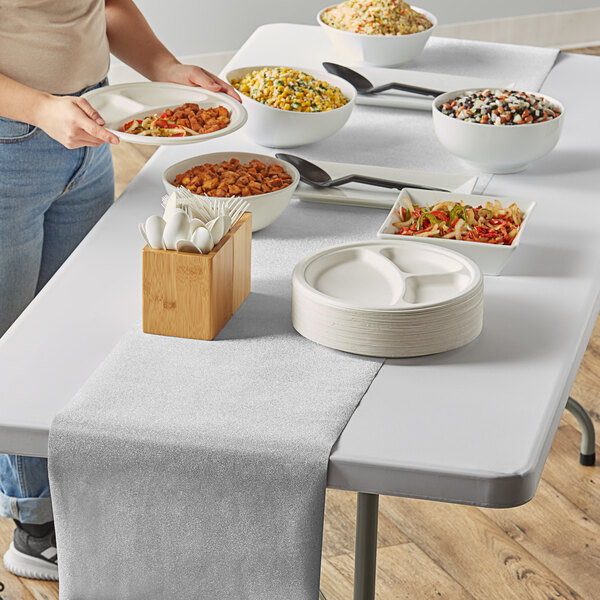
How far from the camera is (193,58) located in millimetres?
4922

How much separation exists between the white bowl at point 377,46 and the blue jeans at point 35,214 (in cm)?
67

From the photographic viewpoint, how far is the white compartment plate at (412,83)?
83.2 inches

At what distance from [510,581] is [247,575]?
105 cm

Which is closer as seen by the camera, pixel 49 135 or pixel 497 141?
pixel 49 135

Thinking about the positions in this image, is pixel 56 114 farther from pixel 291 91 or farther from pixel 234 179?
pixel 291 91

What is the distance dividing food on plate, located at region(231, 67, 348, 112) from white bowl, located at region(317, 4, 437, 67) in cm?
35

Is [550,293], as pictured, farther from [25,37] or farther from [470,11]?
[470,11]

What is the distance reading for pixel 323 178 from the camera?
5.72ft

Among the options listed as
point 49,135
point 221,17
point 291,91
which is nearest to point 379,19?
point 291,91

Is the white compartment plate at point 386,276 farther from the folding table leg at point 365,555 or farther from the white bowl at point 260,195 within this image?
the folding table leg at point 365,555

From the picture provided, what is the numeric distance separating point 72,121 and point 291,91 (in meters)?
0.52

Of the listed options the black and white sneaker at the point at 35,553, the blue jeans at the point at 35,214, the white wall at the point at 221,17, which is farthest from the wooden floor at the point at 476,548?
the white wall at the point at 221,17

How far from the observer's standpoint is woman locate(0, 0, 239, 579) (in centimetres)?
155

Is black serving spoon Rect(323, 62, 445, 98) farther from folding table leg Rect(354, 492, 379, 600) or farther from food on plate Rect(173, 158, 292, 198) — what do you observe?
folding table leg Rect(354, 492, 379, 600)
